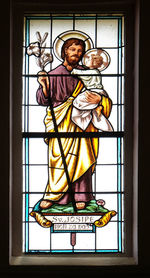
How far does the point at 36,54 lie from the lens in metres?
3.16

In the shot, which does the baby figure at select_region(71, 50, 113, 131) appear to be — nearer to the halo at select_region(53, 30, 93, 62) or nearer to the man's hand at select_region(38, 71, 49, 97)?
the halo at select_region(53, 30, 93, 62)

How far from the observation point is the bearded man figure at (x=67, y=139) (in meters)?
3.12

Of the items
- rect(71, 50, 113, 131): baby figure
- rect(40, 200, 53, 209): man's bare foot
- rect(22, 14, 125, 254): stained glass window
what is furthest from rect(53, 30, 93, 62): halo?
rect(40, 200, 53, 209): man's bare foot

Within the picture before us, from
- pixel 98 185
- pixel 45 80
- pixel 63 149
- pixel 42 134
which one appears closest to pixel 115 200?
pixel 98 185

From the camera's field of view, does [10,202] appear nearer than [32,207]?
Yes

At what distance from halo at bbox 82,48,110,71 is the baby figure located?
17 mm

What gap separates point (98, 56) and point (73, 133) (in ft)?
2.22

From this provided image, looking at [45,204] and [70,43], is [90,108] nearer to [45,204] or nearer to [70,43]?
[70,43]

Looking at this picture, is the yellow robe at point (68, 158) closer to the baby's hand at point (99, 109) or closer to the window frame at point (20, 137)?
the baby's hand at point (99, 109)

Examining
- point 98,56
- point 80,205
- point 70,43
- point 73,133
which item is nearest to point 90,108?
point 73,133

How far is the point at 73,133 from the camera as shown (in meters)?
3.13
